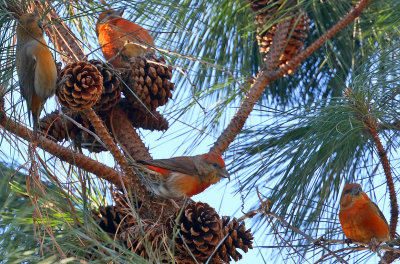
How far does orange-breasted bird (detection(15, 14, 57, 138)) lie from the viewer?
6.02 ft

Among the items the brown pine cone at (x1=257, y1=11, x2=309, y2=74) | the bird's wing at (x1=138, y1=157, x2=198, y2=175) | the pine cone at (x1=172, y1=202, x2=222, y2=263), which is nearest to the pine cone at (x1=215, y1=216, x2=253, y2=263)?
the pine cone at (x1=172, y1=202, x2=222, y2=263)

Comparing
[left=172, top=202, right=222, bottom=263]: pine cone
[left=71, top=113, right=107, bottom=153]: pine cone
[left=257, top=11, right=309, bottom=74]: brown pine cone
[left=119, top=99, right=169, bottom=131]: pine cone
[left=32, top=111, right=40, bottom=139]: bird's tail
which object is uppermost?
[left=257, top=11, right=309, bottom=74]: brown pine cone

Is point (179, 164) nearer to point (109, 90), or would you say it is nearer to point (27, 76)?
point (109, 90)

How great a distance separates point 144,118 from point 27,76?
433 mm

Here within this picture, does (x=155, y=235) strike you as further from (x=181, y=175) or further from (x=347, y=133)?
(x=347, y=133)

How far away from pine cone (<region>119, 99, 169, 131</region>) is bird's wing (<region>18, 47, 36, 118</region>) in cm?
30

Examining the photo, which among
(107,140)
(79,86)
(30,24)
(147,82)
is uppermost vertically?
(147,82)

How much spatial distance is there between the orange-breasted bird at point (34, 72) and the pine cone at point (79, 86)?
0.42 ft

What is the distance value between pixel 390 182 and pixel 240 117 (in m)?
0.52

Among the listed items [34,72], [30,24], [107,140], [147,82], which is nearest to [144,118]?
[147,82]

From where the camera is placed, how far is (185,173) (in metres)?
2.31

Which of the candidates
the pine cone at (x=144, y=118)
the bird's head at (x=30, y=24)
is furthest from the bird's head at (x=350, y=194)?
the bird's head at (x=30, y=24)

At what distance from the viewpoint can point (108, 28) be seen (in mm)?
2512

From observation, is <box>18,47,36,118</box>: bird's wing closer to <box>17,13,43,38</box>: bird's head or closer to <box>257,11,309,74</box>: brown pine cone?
<box>17,13,43,38</box>: bird's head
